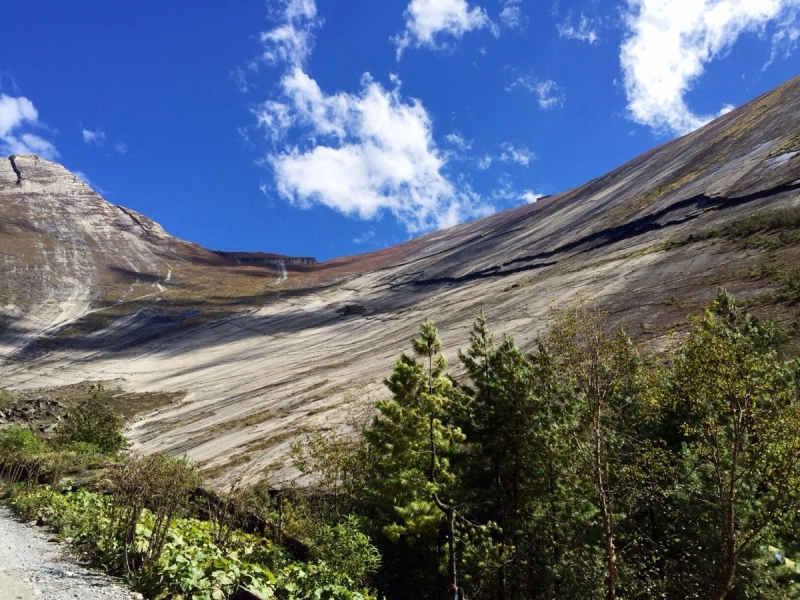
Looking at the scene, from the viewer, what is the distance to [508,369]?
14578 mm

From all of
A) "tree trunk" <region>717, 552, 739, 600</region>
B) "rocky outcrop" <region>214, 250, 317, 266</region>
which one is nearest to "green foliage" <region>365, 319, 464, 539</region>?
"tree trunk" <region>717, 552, 739, 600</region>

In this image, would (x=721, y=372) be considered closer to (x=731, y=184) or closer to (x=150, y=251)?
(x=731, y=184)

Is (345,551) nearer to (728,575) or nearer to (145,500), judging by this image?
(145,500)

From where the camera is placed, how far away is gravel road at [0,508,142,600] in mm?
6906

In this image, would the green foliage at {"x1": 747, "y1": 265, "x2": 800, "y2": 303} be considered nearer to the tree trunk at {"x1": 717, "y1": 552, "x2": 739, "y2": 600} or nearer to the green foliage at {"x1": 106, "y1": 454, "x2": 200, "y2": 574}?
the tree trunk at {"x1": 717, "y1": 552, "x2": 739, "y2": 600}

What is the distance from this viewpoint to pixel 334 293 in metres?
100

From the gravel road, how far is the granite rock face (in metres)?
12.2

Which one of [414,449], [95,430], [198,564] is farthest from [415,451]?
[95,430]

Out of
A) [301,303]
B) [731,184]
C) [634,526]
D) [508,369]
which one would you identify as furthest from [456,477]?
[301,303]

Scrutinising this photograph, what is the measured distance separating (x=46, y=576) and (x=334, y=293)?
93299mm

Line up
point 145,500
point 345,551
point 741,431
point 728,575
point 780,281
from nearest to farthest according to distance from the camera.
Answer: point 728,575
point 741,431
point 145,500
point 345,551
point 780,281

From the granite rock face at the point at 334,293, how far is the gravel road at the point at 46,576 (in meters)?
12.2

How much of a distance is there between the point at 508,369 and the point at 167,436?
33343 millimetres

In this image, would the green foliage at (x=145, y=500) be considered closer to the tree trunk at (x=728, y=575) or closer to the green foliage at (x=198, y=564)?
the green foliage at (x=198, y=564)
